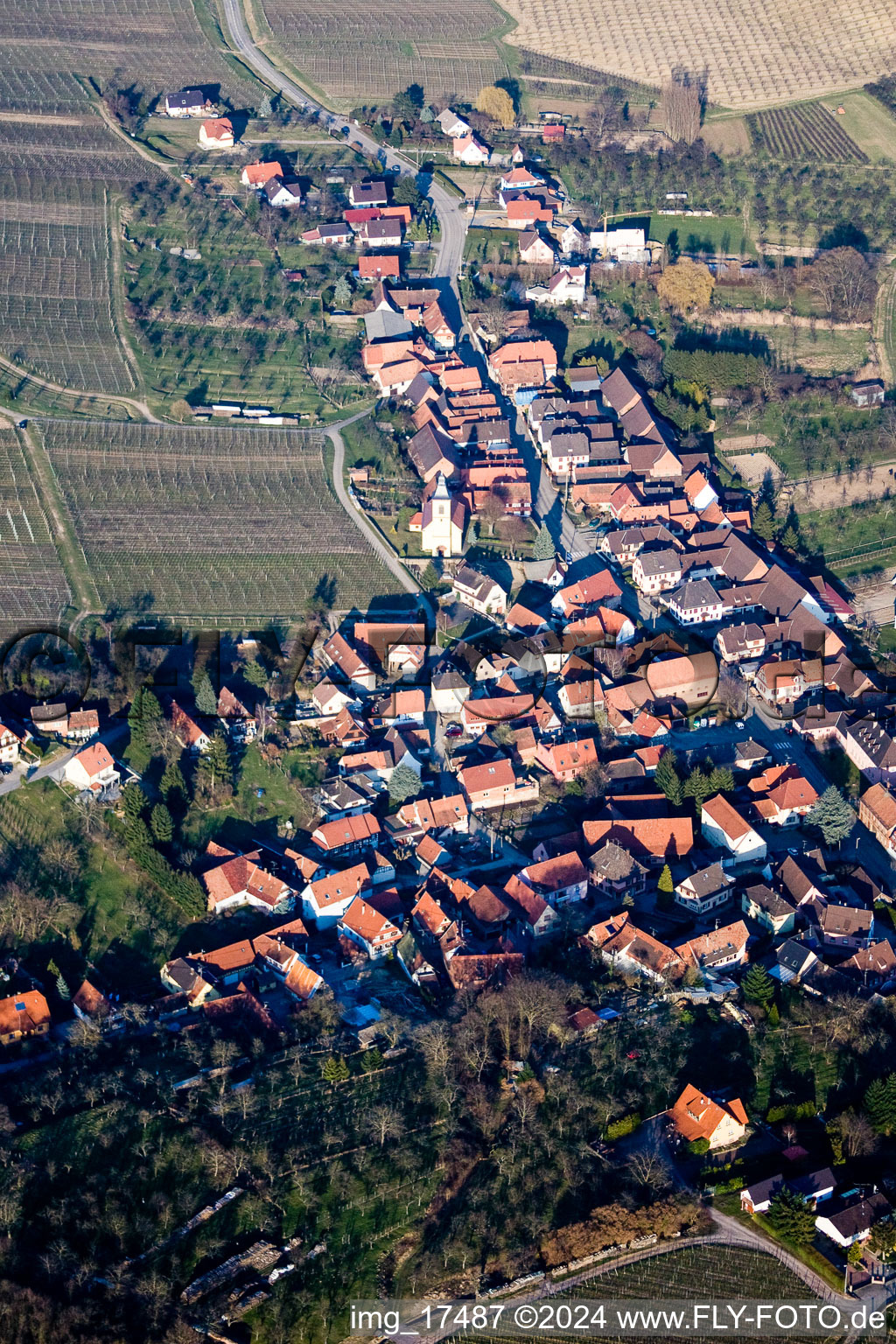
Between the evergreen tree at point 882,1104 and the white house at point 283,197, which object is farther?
the white house at point 283,197

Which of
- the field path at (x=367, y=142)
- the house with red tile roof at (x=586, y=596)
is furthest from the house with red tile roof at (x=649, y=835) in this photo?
the field path at (x=367, y=142)

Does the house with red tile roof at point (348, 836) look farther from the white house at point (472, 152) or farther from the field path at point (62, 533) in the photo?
the white house at point (472, 152)

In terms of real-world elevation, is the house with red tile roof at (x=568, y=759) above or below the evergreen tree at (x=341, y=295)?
below

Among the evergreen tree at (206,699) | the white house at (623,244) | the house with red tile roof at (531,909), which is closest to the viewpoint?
the house with red tile roof at (531,909)

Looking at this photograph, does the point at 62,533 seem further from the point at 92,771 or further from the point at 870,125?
the point at 870,125

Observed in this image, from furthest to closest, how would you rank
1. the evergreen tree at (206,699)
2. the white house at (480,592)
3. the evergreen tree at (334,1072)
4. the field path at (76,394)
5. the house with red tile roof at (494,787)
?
the field path at (76,394) < the white house at (480,592) < the evergreen tree at (206,699) < the house with red tile roof at (494,787) < the evergreen tree at (334,1072)

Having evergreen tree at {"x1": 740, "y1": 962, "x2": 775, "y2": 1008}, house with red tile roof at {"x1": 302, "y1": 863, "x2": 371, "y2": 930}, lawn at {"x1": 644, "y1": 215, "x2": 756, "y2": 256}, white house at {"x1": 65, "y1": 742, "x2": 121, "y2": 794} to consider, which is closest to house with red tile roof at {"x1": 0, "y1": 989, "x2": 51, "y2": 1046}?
house with red tile roof at {"x1": 302, "y1": 863, "x2": 371, "y2": 930}

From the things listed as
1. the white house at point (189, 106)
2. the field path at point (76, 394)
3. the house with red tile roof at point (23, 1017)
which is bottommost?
the house with red tile roof at point (23, 1017)

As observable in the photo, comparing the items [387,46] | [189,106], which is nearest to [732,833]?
[189,106]
